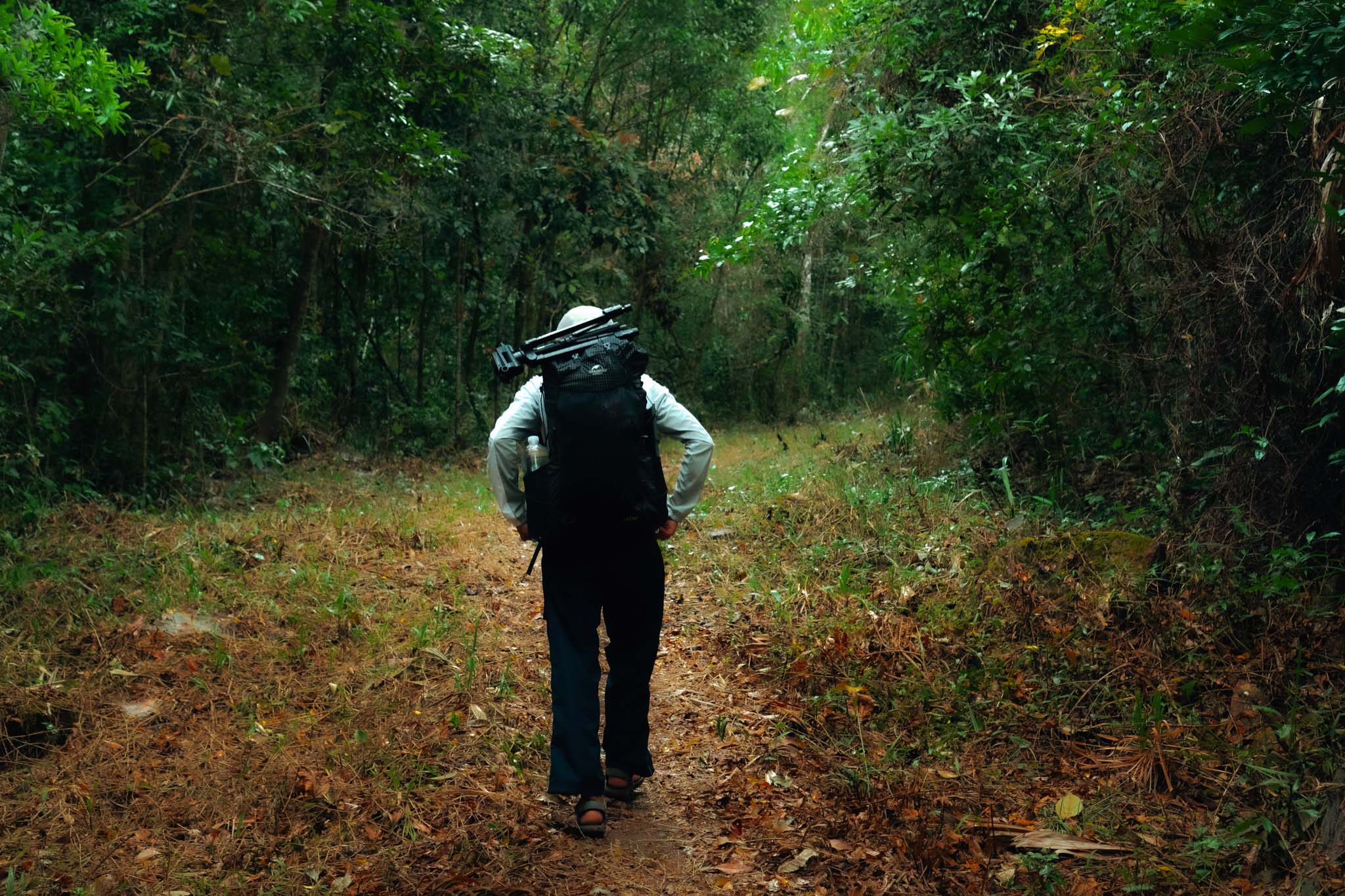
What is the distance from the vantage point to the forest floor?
3766 mm

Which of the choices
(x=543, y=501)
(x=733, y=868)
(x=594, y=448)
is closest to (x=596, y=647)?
(x=543, y=501)

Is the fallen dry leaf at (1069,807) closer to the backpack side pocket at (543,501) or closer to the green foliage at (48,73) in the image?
the backpack side pocket at (543,501)

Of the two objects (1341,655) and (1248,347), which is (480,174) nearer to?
(1248,347)

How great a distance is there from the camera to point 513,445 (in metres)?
4.17

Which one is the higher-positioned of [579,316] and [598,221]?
[598,221]

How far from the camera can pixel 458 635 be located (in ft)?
21.2

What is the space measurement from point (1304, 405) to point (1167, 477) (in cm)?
111

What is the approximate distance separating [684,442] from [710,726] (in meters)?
1.95

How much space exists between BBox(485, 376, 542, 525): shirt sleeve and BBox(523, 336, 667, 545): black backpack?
3.8 inches

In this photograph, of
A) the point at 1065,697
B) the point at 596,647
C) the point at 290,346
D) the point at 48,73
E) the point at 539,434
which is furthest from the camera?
the point at 290,346

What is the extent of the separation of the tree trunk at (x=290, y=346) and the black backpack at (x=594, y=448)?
410 inches

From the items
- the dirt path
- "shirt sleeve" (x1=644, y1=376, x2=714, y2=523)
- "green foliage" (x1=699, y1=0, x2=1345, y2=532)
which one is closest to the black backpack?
"shirt sleeve" (x1=644, y1=376, x2=714, y2=523)

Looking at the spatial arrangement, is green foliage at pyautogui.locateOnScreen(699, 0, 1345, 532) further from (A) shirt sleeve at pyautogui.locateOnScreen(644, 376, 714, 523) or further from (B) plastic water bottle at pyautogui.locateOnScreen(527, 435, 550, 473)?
(B) plastic water bottle at pyautogui.locateOnScreen(527, 435, 550, 473)

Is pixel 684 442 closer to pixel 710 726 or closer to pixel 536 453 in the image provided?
pixel 536 453
